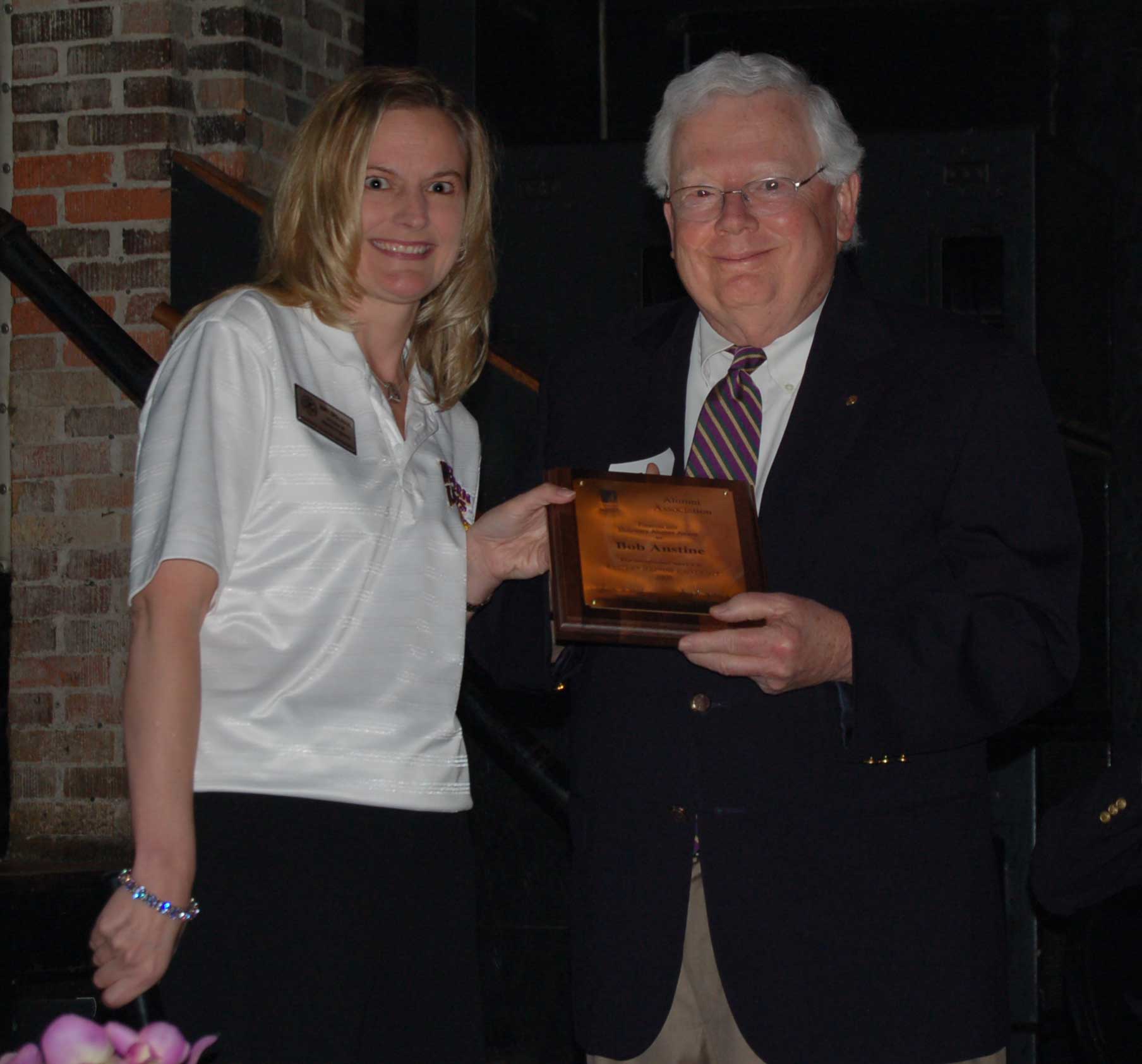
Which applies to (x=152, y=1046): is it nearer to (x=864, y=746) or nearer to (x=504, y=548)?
(x=864, y=746)

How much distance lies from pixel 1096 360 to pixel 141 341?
2798 mm

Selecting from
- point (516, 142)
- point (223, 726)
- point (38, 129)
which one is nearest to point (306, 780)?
point (223, 726)

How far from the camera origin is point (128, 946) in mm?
1916

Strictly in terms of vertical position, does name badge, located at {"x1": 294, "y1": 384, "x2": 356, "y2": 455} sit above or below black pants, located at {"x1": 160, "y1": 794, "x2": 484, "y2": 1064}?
above

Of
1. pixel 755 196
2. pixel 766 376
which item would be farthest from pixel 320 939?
pixel 755 196

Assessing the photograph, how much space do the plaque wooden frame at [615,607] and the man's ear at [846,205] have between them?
525 mm

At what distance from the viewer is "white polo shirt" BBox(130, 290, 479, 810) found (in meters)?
2.06

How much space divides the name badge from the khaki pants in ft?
2.43

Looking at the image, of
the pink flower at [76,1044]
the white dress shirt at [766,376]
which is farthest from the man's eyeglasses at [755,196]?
the pink flower at [76,1044]

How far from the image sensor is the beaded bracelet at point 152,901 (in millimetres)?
1928

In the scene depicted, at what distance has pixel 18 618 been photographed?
4.45 m

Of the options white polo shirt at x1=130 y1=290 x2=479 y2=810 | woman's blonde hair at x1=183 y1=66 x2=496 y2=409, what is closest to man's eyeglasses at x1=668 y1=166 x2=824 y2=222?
woman's blonde hair at x1=183 y1=66 x2=496 y2=409

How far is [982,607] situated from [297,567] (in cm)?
88

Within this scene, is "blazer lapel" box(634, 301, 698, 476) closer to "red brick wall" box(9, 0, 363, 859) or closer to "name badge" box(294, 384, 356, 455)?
"name badge" box(294, 384, 356, 455)
